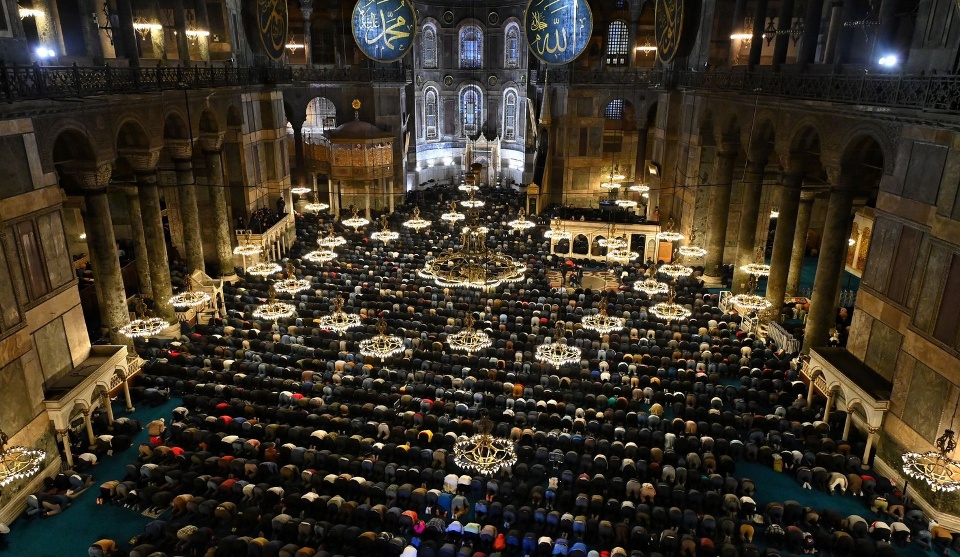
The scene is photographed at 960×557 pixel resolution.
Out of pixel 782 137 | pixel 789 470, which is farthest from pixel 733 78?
pixel 789 470

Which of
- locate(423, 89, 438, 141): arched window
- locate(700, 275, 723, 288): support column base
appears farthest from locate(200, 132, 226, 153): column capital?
locate(423, 89, 438, 141): arched window

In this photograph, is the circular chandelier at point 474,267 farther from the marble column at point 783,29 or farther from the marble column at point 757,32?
the marble column at point 757,32

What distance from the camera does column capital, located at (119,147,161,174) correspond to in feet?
54.9

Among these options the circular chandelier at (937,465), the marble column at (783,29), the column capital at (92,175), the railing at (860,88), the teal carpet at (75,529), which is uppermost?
the marble column at (783,29)

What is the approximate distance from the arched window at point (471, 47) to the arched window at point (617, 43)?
30.2 feet

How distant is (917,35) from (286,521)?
15.8 metres

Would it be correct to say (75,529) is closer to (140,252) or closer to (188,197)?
(140,252)

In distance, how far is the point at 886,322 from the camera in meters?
13.5

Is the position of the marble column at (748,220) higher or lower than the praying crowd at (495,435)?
higher

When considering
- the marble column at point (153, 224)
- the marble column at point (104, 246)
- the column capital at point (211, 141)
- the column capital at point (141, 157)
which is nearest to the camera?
the marble column at point (104, 246)

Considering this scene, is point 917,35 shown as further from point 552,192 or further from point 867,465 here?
point 552,192

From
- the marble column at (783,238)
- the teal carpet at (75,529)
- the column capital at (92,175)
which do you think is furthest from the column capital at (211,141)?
the marble column at (783,238)

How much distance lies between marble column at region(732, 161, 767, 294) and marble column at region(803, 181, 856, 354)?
3.44 metres

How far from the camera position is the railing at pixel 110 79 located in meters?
11.5
